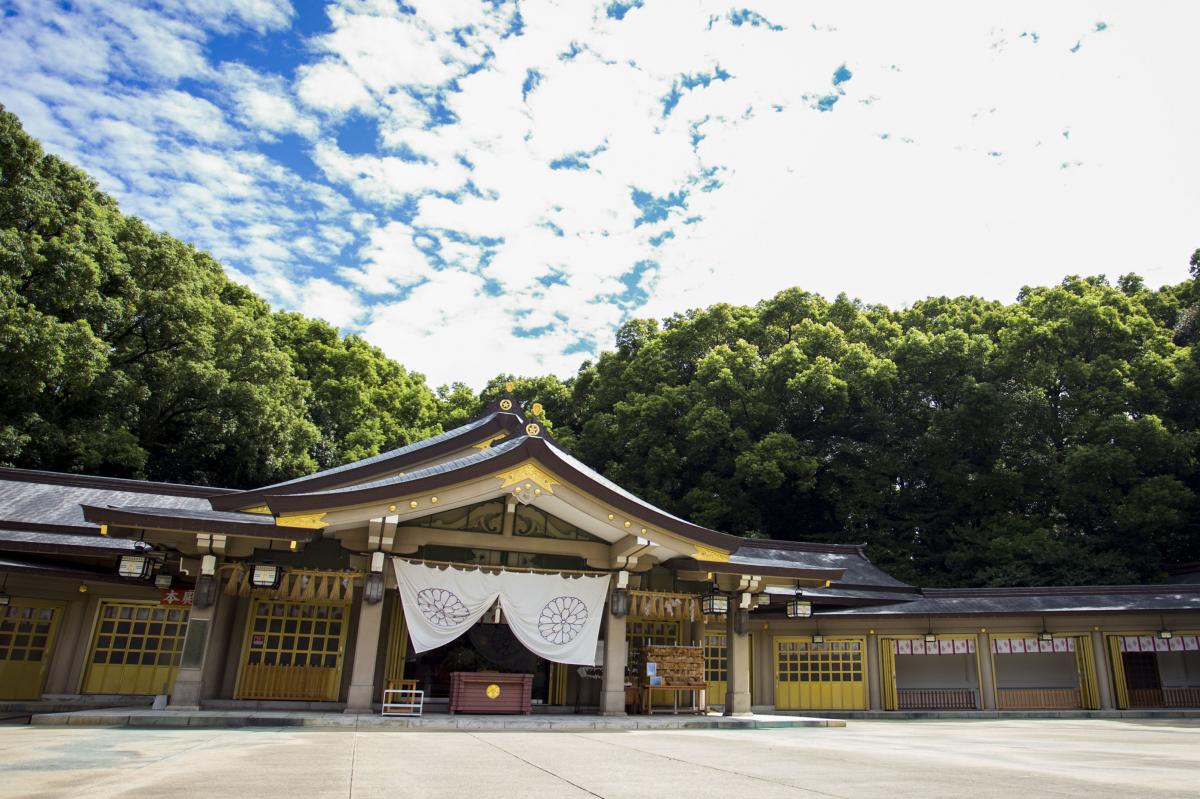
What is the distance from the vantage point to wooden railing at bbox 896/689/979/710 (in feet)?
67.4

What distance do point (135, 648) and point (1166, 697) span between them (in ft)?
82.2

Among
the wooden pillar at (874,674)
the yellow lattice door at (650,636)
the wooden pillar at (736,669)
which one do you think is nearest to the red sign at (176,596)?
the yellow lattice door at (650,636)

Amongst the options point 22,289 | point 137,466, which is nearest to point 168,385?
point 137,466

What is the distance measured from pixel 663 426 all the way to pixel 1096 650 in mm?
16801

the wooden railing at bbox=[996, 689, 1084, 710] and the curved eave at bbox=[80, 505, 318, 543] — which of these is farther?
the wooden railing at bbox=[996, 689, 1084, 710]

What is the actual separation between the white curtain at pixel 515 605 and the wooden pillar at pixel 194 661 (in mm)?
2996

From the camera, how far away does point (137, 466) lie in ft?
77.7

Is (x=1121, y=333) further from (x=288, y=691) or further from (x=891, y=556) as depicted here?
(x=288, y=691)

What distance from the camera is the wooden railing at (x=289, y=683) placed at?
12922 millimetres

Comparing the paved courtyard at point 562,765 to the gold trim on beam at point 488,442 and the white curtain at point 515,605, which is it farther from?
the gold trim on beam at point 488,442

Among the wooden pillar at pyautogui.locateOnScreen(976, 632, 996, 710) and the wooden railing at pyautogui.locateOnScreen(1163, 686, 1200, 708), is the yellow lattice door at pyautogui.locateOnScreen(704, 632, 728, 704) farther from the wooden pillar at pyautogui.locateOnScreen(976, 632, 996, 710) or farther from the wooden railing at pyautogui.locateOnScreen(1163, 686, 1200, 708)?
the wooden railing at pyautogui.locateOnScreen(1163, 686, 1200, 708)

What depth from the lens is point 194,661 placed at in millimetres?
11555

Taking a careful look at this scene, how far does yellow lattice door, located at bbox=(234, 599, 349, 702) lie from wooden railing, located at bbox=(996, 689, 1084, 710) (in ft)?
53.5

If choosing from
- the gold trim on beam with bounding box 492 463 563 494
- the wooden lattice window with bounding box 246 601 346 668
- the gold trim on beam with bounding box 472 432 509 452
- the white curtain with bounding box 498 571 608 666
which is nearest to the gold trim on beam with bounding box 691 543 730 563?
the white curtain with bounding box 498 571 608 666
